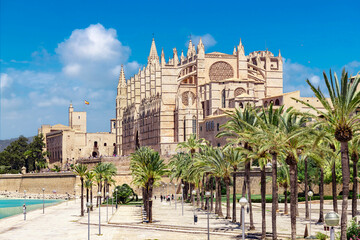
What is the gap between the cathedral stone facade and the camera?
7869 cm

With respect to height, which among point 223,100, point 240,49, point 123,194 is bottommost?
point 123,194

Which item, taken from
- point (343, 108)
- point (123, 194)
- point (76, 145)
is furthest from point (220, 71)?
point (343, 108)

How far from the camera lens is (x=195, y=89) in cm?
8338

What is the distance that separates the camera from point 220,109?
74.9 meters

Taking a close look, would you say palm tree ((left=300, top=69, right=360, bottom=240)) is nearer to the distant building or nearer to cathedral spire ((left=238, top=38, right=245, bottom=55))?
cathedral spire ((left=238, top=38, right=245, bottom=55))

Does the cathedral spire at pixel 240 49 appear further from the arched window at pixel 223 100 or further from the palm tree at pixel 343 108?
the palm tree at pixel 343 108

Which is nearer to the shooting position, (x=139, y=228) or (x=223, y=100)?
(x=139, y=228)

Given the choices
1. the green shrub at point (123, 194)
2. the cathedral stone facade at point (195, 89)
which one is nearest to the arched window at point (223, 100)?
the cathedral stone facade at point (195, 89)

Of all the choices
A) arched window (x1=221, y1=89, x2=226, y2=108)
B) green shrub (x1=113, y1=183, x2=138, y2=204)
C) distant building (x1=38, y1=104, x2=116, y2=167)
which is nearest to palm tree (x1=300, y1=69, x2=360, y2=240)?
green shrub (x1=113, y1=183, x2=138, y2=204)

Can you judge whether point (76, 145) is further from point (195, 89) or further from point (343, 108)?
point (343, 108)

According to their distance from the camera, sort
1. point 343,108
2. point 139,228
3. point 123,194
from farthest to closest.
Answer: point 123,194
point 139,228
point 343,108

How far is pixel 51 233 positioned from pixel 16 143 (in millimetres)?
85467

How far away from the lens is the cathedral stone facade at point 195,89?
258ft

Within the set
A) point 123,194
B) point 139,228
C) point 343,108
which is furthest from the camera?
point 123,194
